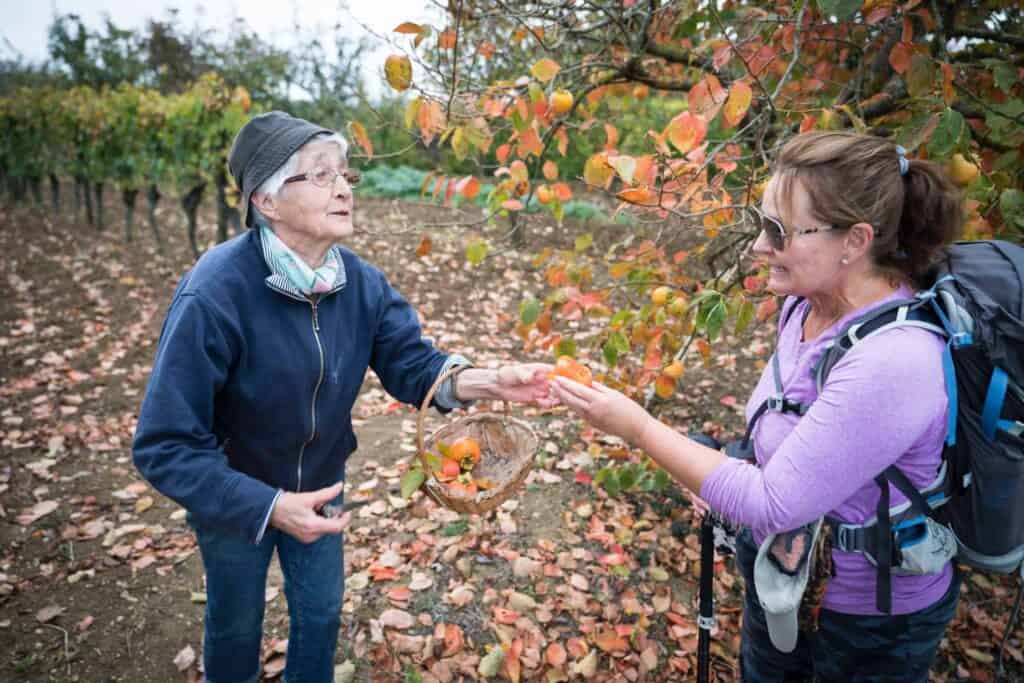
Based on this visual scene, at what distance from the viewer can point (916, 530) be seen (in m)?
1.53

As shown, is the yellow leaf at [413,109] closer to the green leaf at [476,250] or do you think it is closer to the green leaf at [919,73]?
the green leaf at [476,250]

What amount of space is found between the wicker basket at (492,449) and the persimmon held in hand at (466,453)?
72 mm

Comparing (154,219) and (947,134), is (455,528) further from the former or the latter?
(154,219)

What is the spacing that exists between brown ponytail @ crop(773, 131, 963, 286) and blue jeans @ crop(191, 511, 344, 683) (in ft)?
6.38

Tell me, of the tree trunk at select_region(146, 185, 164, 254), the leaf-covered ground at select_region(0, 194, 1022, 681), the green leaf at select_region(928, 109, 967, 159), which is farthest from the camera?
the tree trunk at select_region(146, 185, 164, 254)

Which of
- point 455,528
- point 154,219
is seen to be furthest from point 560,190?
point 154,219

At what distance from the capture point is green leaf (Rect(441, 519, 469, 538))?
3.58m

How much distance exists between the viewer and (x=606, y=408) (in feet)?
5.67

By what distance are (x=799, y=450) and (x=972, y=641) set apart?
2.74 meters

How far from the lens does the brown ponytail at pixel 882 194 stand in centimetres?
149

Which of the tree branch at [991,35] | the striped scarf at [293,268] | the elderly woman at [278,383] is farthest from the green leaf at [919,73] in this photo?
the striped scarf at [293,268]

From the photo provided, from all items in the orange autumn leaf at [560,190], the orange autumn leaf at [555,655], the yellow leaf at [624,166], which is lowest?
the orange autumn leaf at [555,655]

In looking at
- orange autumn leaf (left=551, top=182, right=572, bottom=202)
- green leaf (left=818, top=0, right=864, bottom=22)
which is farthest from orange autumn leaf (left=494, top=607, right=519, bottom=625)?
green leaf (left=818, top=0, right=864, bottom=22)

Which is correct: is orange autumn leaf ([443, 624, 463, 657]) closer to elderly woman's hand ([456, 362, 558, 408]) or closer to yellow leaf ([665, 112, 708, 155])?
elderly woman's hand ([456, 362, 558, 408])
